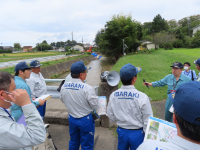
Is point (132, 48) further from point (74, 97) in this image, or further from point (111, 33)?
point (74, 97)

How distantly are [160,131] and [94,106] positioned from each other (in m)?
1.19

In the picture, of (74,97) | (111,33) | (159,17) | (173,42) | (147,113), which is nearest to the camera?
(147,113)

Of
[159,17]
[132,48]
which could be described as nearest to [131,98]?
[132,48]

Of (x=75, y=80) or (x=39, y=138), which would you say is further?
(x=75, y=80)

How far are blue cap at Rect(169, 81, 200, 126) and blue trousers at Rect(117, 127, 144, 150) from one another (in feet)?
3.77

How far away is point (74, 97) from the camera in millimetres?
2301

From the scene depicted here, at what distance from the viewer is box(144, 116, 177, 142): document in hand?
4.90 ft

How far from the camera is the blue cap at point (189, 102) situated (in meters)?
0.82

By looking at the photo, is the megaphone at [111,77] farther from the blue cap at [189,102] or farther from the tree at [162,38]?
the tree at [162,38]

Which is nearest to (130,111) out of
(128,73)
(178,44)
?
(128,73)

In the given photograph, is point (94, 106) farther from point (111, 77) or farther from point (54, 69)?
point (54, 69)

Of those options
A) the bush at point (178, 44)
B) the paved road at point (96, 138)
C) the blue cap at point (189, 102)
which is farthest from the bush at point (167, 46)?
the blue cap at point (189, 102)

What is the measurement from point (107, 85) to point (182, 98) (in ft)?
8.43

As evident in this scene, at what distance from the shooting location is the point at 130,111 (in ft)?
6.15
